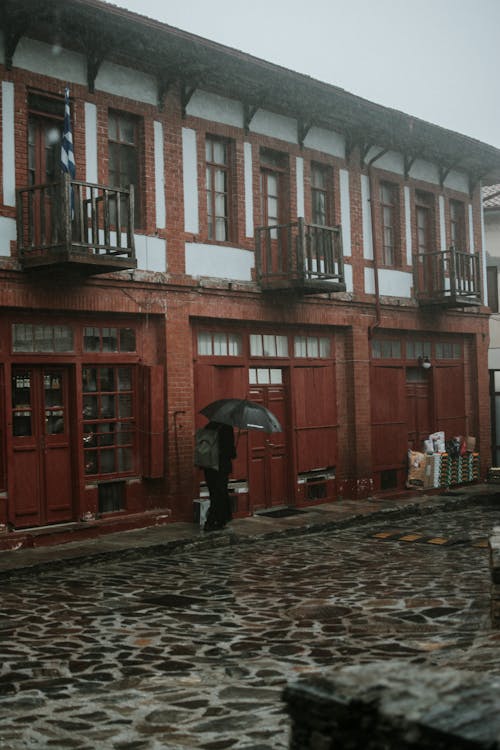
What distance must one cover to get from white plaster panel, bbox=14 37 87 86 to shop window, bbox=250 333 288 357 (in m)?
5.37

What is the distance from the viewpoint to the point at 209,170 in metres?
15.7

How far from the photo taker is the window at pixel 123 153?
1415cm

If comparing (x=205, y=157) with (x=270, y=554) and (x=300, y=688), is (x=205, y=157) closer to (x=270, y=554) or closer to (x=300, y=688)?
(x=270, y=554)

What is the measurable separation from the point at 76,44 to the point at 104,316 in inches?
158

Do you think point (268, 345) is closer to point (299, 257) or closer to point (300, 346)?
point (300, 346)

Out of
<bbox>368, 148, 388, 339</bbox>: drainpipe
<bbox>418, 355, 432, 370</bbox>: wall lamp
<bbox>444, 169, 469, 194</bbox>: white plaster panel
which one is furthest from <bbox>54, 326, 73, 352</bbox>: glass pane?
→ <bbox>444, 169, 469, 194</bbox>: white plaster panel

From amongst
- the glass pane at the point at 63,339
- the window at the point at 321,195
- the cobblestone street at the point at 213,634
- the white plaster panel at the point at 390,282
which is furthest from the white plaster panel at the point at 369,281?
the glass pane at the point at 63,339

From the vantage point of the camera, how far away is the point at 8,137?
1250cm

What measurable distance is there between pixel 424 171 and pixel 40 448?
1186 centimetres

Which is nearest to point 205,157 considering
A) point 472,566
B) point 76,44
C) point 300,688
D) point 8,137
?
point 76,44

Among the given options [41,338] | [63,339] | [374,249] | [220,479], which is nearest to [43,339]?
[41,338]

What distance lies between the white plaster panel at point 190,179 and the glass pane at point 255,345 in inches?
89.7

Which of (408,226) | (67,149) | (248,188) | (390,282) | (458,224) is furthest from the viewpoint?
(458,224)

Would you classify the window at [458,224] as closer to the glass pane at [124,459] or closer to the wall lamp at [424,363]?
the wall lamp at [424,363]
